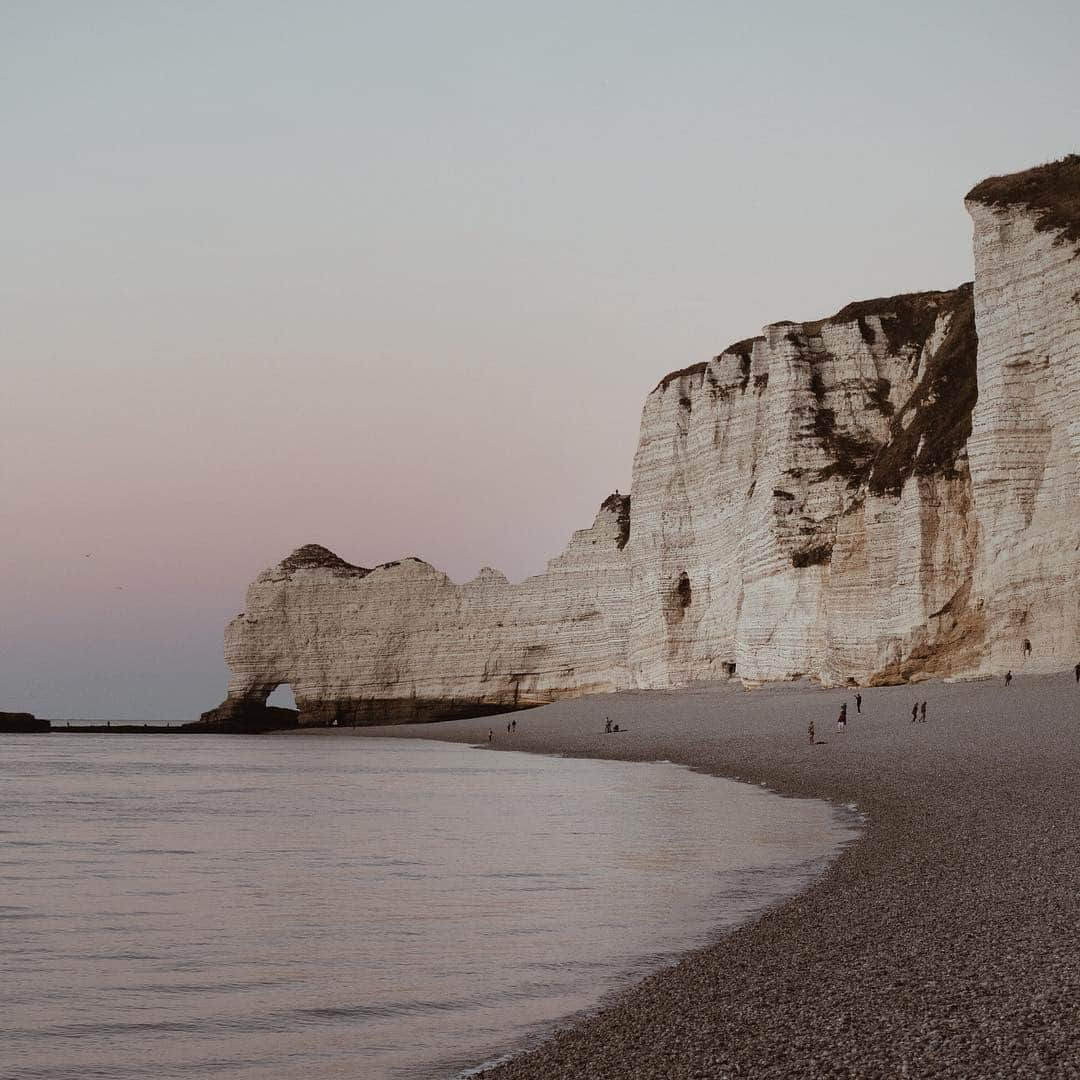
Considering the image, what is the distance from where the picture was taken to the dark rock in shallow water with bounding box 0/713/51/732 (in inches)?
3649

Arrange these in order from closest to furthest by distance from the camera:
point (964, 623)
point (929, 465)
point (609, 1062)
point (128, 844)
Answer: point (609, 1062)
point (128, 844)
point (964, 623)
point (929, 465)

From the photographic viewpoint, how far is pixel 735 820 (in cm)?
1762

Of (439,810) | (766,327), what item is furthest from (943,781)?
(766,327)

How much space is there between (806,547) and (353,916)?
39.5 m

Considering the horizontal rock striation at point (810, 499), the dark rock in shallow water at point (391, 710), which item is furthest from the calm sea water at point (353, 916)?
the dark rock in shallow water at point (391, 710)

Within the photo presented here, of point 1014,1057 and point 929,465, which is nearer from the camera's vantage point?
point 1014,1057

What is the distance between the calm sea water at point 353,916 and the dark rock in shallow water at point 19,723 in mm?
75216

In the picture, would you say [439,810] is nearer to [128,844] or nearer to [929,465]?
[128,844]

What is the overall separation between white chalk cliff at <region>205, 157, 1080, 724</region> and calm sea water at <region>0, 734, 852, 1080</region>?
17025mm

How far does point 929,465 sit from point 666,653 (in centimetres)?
2116

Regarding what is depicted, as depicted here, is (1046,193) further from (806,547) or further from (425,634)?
(425,634)

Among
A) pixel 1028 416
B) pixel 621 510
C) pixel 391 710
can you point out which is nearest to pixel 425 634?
pixel 391 710

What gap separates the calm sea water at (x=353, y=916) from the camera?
23.5 feet

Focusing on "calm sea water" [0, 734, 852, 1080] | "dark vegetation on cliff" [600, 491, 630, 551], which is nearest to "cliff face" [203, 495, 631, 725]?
"dark vegetation on cliff" [600, 491, 630, 551]
